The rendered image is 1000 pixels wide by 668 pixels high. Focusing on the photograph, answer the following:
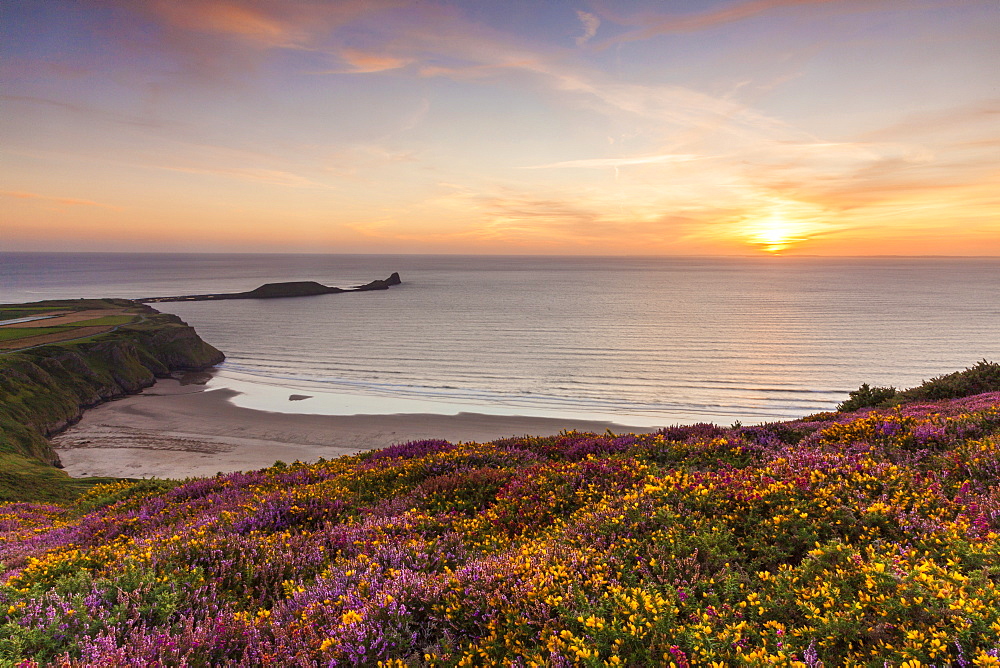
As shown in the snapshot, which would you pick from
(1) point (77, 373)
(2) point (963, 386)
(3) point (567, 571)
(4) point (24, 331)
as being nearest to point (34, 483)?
(3) point (567, 571)

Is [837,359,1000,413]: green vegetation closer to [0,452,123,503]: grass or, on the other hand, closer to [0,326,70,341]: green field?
[0,452,123,503]: grass

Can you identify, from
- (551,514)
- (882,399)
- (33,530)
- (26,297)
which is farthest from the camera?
(26,297)

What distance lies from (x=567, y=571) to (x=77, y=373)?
197 feet

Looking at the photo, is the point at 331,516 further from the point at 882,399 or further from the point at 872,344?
the point at 872,344

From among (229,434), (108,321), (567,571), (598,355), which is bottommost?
(229,434)

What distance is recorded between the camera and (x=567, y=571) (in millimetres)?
5492

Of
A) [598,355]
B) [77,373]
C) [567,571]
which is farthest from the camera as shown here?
[598,355]

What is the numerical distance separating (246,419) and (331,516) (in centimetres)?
3761

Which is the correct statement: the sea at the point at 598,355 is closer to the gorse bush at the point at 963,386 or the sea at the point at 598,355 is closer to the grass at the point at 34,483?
the gorse bush at the point at 963,386

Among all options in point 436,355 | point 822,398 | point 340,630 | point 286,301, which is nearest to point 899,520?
point 340,630

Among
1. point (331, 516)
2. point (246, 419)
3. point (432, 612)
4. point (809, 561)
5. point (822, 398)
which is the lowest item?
point (246, 419)

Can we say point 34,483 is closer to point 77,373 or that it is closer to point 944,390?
point 77,373

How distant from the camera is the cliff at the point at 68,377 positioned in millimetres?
28812

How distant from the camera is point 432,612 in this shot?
5.23 metres
